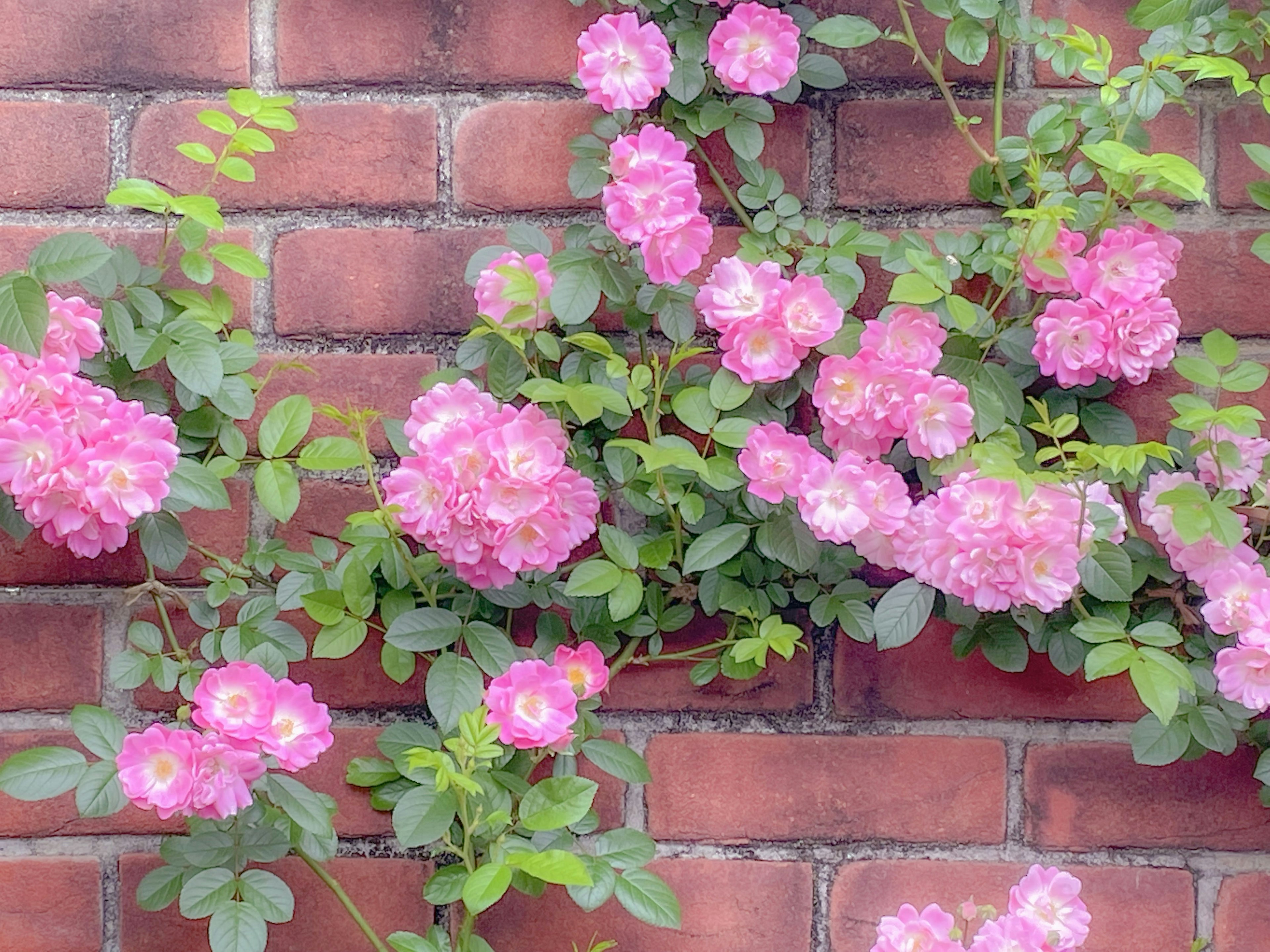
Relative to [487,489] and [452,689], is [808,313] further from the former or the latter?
[452,689]

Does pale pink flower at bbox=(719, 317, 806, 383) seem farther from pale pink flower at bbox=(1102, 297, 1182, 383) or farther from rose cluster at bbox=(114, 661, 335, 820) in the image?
rose cluster at bbox=(114, 661, 335, 820)

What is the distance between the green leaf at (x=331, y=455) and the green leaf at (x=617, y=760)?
0.94 feet

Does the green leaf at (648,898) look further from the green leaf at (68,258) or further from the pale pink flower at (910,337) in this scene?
the green leaf at (68,258)

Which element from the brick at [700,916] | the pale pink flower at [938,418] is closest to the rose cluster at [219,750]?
the brick at [700,916]

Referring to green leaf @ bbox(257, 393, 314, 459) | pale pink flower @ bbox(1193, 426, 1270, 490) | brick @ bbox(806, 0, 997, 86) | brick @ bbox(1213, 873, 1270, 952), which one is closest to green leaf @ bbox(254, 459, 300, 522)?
green leaf @ bbox(257, 393, 314, 459)

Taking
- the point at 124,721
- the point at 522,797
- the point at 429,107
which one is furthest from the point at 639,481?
the point at 124,721

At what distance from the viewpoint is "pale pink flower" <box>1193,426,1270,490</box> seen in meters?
0.85

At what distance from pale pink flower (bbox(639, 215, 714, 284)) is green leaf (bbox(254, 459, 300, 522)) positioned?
32cm

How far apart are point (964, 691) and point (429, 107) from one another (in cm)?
66

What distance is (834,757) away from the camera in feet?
2.97

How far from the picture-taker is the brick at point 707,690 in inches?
35.8

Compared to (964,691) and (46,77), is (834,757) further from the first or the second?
(46,77)

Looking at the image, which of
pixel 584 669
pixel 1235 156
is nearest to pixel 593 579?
pixel 584 669

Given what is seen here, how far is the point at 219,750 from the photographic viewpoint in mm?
763
